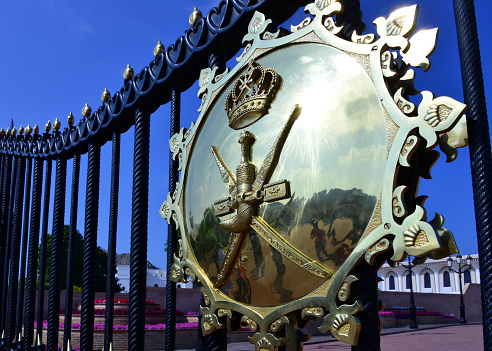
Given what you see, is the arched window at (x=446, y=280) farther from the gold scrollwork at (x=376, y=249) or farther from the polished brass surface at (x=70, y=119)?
the gold scrollwork at (x=376, y=249)

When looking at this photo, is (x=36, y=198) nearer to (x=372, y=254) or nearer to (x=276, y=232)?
(x=276, y=232)

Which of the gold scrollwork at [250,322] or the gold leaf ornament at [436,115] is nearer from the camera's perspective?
the gold leaf ornament at [436,115]

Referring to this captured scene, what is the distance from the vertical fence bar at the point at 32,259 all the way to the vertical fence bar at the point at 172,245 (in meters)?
1.88

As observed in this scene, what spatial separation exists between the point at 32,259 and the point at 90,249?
127 cm

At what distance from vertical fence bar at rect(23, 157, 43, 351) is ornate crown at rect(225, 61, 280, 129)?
261 centimetres

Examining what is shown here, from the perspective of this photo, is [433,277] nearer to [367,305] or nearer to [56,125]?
[56,125]

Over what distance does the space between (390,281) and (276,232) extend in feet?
127

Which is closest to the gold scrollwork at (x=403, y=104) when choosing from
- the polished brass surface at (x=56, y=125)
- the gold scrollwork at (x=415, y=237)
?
the gold scrollwork at (x=415, y=237)

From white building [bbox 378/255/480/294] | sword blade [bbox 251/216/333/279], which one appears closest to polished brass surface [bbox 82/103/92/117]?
sword blade [bbox 251/216/333/279]

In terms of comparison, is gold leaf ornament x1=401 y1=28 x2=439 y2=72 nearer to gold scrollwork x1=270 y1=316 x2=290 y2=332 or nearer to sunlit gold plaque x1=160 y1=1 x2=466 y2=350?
sunlit gold plaque x1=160 y1=1 x2=466 y2=350

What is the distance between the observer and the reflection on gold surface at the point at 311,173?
160cm

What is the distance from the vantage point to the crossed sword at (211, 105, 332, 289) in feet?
5.97

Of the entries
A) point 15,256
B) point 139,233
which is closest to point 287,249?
point 139,233

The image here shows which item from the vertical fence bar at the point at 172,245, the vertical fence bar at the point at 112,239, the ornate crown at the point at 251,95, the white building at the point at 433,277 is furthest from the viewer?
the white building at the point at 433,277
